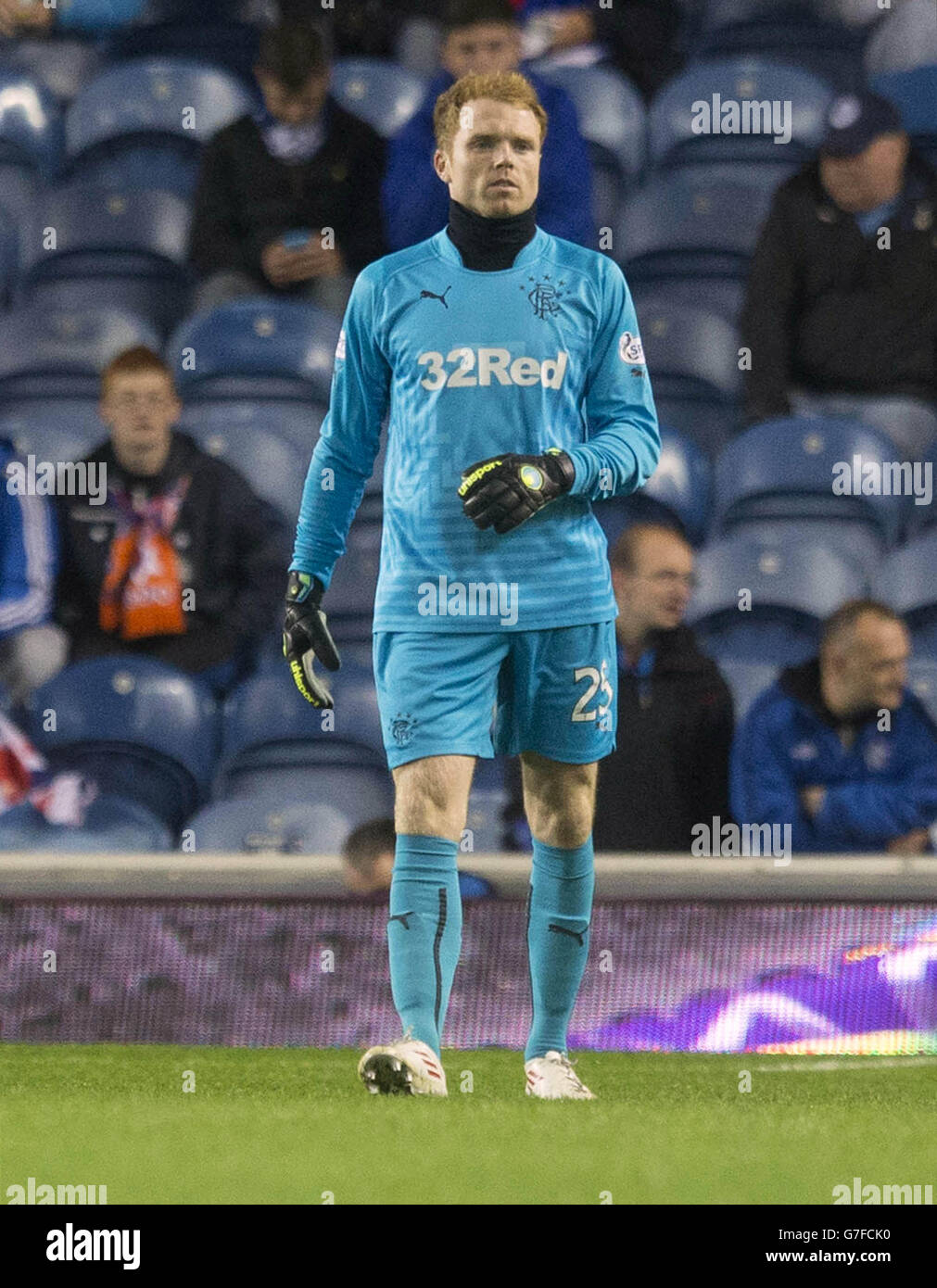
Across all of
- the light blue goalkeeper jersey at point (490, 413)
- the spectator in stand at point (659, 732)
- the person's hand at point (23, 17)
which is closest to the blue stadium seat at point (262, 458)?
the spectator in stand at point (659, 732)

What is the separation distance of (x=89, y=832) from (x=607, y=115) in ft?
10.9

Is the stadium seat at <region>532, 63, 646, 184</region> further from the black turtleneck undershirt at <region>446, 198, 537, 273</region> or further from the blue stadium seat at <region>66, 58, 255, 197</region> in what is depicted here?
the black turtleneck undershirt at <region>446, 198, 537, 273</region>

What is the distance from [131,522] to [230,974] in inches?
62.7

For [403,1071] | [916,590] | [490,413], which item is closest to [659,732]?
[916,590]

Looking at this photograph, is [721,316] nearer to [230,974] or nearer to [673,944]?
[673,944]

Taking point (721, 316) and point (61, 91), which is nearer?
point (721, 316)

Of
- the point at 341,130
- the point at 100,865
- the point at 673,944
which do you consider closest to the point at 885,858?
the point at 673,944

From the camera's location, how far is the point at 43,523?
6.29m

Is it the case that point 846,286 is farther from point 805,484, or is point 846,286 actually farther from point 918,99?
point 918,99

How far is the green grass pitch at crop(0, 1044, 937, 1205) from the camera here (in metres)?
2.49

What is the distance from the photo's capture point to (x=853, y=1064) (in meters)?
4.86

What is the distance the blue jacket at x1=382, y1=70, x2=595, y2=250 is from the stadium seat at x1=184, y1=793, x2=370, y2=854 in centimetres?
197

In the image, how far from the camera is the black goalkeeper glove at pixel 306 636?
12.4 ft

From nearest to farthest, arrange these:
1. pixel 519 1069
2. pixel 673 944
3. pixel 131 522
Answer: pixel 519 1069, pixel 673 944, pixel 131 522
